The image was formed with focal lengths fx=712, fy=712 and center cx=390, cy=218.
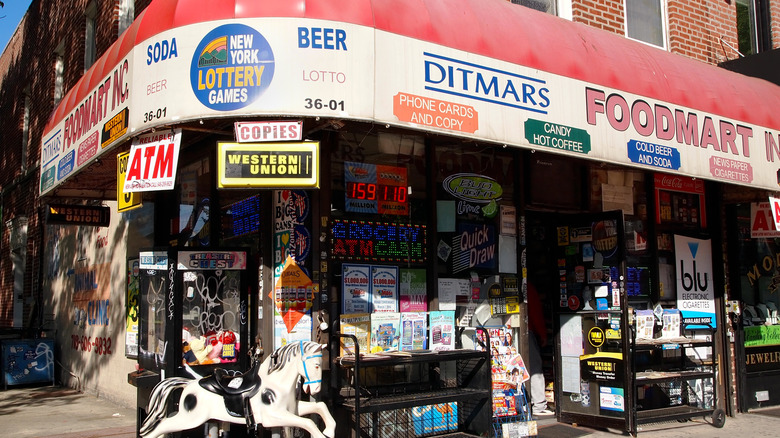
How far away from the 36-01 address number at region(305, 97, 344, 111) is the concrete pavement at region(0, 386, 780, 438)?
15.3 feet

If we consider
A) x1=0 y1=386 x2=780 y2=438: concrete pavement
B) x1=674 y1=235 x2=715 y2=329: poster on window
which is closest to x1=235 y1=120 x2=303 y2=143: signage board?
x1=0 y1=386 x2=780 y2=438: concrete pavement

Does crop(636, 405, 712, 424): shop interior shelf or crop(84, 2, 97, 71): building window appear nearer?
crop(636, 405, 712, 424): shop interior shelf

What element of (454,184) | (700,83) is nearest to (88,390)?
(454,184)

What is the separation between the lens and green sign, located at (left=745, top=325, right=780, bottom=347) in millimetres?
10508

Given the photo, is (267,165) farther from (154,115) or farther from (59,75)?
(59,75)

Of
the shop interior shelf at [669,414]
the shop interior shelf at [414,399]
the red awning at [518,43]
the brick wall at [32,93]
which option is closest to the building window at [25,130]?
the brick wall at [32,93]

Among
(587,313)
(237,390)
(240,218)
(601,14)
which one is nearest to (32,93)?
(240,218)

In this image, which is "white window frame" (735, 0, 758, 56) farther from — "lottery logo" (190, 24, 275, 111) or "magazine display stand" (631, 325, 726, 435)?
"lottery logo" (190, 24, 275, 111)

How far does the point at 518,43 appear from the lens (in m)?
6.98

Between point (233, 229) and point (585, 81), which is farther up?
point (585, 81)

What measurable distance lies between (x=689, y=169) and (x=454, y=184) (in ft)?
8.95

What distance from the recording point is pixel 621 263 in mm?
8484

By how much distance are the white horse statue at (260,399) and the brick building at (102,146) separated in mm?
958

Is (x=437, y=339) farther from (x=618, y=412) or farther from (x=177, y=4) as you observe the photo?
(x=177, y=4)
